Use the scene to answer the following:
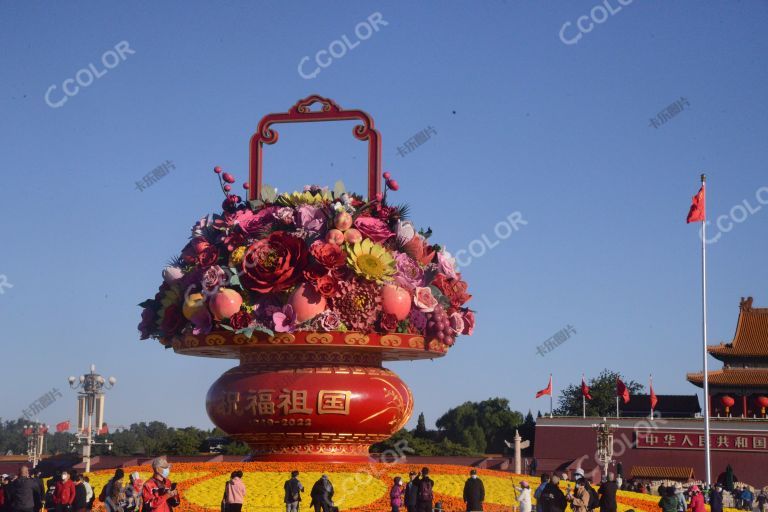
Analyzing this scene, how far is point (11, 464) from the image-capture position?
5081cm

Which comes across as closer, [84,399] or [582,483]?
[582,483]

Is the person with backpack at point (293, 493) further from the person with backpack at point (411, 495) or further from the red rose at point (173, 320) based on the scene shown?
the red rose at point (173, 320)

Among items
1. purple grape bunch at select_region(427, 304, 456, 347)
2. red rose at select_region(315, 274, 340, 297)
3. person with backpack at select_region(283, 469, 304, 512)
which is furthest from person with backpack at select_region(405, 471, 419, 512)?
purple grape bunch at select_region(427, 304, 456, 347)

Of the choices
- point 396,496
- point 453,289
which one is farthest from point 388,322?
point 396,496

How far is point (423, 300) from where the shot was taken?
92.3 feet

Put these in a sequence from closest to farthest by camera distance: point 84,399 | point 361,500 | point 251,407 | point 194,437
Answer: point 361,500
point 251,407
point 84,399
point 194,437

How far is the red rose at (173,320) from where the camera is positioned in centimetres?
2852

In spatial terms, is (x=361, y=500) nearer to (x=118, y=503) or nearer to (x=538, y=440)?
(x=118, y=503)

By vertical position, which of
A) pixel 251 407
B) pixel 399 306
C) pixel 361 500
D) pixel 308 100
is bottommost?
pixel 361 500

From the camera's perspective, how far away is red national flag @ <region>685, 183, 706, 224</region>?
137 ft

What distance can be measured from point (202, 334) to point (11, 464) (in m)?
26.7

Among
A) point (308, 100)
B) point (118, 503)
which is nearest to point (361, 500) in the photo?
point (118, 503)

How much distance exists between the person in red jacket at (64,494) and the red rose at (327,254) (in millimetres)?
8322

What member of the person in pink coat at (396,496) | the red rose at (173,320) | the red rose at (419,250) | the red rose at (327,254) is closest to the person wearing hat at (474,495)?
the person in pink coat at (396,496)
